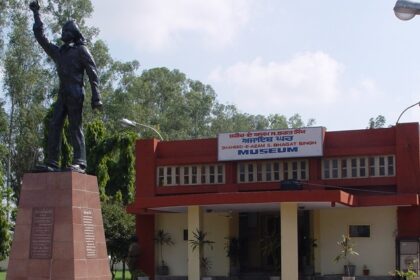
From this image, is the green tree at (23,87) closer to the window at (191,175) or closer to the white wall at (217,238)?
the window at (191,175)

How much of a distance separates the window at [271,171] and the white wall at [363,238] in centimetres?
190

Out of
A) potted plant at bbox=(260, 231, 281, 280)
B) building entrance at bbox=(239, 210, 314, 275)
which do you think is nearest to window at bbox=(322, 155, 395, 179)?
building entrance at bbox=(239, 210, 314, 275)

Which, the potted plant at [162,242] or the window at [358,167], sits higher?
the window at [358,167]

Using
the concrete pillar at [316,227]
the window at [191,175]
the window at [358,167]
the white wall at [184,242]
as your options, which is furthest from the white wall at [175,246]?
the window at [358,167]

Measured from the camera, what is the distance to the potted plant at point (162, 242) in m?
32.2

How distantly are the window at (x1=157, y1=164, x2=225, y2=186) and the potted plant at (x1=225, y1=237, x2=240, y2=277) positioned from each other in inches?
100

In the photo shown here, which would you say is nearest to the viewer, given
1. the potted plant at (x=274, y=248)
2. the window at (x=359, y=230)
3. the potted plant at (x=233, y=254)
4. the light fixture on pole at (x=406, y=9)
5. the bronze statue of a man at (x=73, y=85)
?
the light fixture on pole at (x=406, y=9)

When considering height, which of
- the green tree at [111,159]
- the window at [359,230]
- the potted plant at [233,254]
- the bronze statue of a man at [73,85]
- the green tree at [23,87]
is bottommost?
the potted plant at [233,254]

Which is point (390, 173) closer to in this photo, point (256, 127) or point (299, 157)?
point (299, 157)

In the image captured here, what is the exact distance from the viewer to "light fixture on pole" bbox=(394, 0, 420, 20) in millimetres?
10859

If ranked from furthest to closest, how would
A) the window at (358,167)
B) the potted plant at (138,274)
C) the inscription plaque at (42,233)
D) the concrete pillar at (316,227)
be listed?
the potted plant at (138,274), the concrete pillar at (316,227), the window at (358,167), the inscription plaque at (42,233)

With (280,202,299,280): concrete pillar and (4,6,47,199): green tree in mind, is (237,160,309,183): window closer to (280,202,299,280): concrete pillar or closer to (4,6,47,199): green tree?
(280,202,299,280): concrete pillar

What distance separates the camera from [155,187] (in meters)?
32.8

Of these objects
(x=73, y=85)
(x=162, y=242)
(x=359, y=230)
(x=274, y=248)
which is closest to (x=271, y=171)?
(x=274, y=248)
